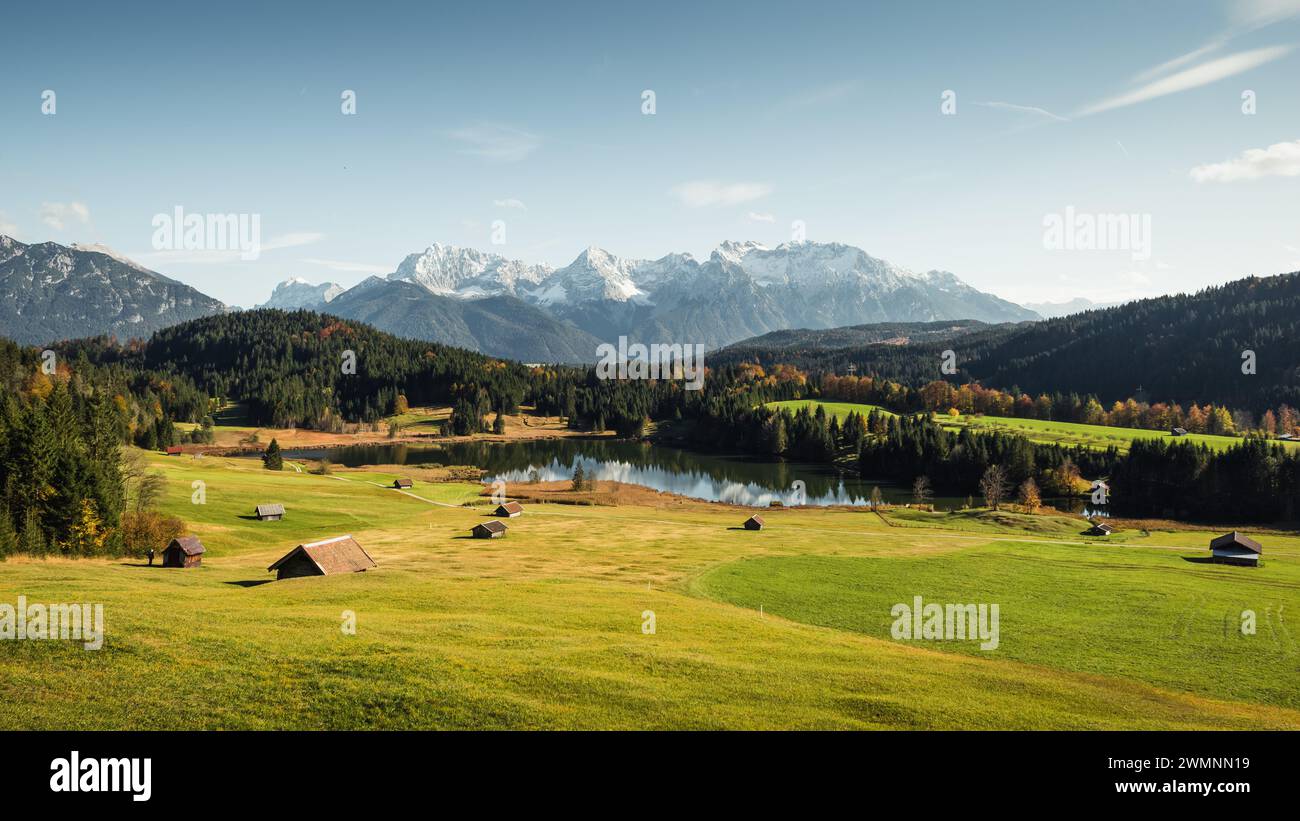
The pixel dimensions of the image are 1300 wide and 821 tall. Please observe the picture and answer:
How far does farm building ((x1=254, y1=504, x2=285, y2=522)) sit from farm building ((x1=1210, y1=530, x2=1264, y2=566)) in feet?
314

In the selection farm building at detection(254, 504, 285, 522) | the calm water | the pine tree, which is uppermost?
the pine tree

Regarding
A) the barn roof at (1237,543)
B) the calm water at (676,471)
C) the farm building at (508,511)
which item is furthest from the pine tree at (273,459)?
the barn roof at (1237,543)

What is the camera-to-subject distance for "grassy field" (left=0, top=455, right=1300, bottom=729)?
2059 cm

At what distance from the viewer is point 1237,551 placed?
2576 inches

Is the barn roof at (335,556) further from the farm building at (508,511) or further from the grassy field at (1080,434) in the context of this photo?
the grassy field at (1080,434)

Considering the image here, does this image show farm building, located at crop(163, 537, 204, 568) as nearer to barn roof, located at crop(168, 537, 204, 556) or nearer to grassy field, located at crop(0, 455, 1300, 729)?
barn roof, located at crop(168, 537, 204, 556)

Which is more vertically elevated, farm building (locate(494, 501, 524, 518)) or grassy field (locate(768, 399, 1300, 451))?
grassy field (locate(768, 399, 1300, 451))

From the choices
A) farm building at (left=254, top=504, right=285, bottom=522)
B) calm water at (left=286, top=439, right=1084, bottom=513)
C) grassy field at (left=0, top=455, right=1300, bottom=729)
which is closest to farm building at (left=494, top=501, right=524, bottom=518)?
grassy field at (left=0, top=455, right=1300, bottom=729)

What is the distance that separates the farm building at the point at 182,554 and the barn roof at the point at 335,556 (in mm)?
6722

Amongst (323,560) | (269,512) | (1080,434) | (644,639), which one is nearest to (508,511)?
(269,512)

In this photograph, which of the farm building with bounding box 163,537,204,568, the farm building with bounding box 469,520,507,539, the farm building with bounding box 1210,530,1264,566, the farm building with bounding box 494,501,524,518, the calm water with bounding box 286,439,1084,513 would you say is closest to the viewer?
the farm building with bounding box 163,537,204,568

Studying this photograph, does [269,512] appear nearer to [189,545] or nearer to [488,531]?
[189,545]

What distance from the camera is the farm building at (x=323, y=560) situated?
4950 cm
